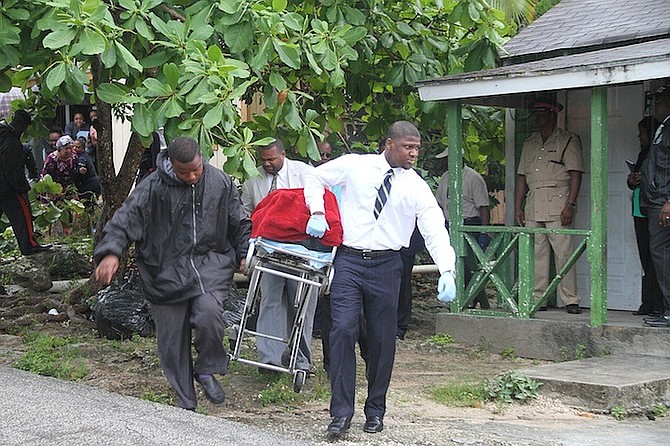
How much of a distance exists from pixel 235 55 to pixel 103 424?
12.7 feet

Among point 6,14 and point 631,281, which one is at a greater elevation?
point 6,14

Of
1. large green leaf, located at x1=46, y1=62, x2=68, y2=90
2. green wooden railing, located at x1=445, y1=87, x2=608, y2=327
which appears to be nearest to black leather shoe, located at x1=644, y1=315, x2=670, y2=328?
green wooden railing, located at x1=445, y1=87, x2=608, y2=327

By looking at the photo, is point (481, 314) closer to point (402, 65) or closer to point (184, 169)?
point (402, 65)

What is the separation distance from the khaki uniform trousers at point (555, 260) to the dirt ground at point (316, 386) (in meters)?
1.02

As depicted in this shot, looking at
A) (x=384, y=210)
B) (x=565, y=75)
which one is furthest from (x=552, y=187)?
(x=384, y=210)

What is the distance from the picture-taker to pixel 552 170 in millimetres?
10594

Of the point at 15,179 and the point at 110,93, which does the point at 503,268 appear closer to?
the point at 110,93

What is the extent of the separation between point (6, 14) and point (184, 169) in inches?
92.9

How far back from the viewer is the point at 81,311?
11609mm

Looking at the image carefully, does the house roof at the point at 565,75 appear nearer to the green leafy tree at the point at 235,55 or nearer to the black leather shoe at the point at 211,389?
the green leafy tree at the point at 235,55

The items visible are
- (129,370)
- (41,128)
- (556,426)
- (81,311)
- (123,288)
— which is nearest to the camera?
(556,426)

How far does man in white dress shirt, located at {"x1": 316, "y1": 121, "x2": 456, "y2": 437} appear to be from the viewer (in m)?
6.79

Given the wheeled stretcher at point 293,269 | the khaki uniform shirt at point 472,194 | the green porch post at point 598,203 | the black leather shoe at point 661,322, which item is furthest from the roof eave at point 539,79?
the wheeled stretcher at point 293,269

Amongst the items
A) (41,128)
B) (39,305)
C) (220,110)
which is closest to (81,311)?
(39,305)
